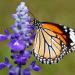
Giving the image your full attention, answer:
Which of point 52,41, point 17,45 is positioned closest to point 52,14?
point 52,41

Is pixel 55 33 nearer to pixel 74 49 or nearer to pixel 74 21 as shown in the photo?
pixel 74 49

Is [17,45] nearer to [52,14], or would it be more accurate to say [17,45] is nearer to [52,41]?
[52,41]

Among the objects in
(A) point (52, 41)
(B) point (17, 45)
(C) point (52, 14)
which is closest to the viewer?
(B) point (17, 45)

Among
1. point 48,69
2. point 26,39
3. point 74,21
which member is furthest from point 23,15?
point 74,21

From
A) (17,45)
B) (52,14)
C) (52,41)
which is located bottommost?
(17,45)

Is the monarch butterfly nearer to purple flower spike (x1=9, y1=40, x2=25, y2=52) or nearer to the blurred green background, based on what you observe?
purple flower spike (x1=9, y1=40, x2=25, y2=52)

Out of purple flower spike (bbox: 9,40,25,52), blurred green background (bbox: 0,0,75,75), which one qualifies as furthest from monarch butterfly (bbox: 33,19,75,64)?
blurred green background (bbox: 0,0,75,75)
